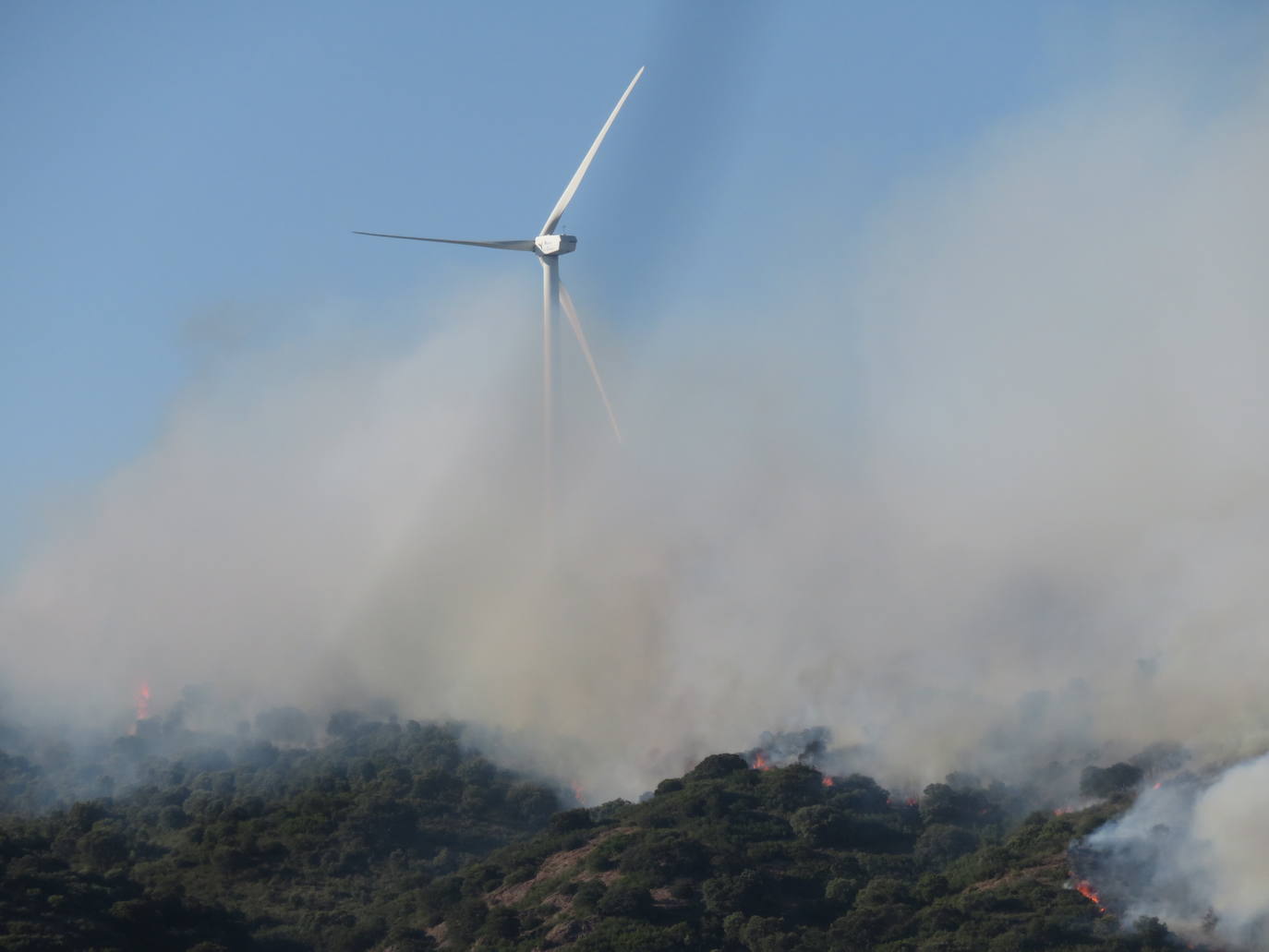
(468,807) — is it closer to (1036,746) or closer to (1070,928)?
(1036,746)

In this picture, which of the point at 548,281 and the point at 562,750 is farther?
the point at 562,750

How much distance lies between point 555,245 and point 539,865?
5006 centimetres

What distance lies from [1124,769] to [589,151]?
67.0 metres

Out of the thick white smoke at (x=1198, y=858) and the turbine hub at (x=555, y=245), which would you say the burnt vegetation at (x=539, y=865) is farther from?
the turbine hub at (x=555, y=245)

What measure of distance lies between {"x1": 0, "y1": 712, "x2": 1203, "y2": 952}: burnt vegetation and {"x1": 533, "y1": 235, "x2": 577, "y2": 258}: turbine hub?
46.8m

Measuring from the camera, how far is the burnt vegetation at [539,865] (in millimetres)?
120938

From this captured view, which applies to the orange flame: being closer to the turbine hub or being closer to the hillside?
the hillside

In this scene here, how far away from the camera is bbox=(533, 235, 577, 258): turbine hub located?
13200 cm

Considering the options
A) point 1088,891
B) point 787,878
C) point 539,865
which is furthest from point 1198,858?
point 539,865

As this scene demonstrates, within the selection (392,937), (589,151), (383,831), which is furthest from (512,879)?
(589,151)

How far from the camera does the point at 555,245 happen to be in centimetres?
13225

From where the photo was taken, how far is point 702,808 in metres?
147

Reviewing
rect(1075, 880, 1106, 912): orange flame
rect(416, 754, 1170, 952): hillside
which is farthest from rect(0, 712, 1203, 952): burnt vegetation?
rect(1075, 880, 1106, 912): orange flame

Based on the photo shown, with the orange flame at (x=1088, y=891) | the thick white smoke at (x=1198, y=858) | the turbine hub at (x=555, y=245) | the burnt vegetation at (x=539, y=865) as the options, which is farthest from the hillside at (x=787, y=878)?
the turbine hub at (x=555, y=245)
